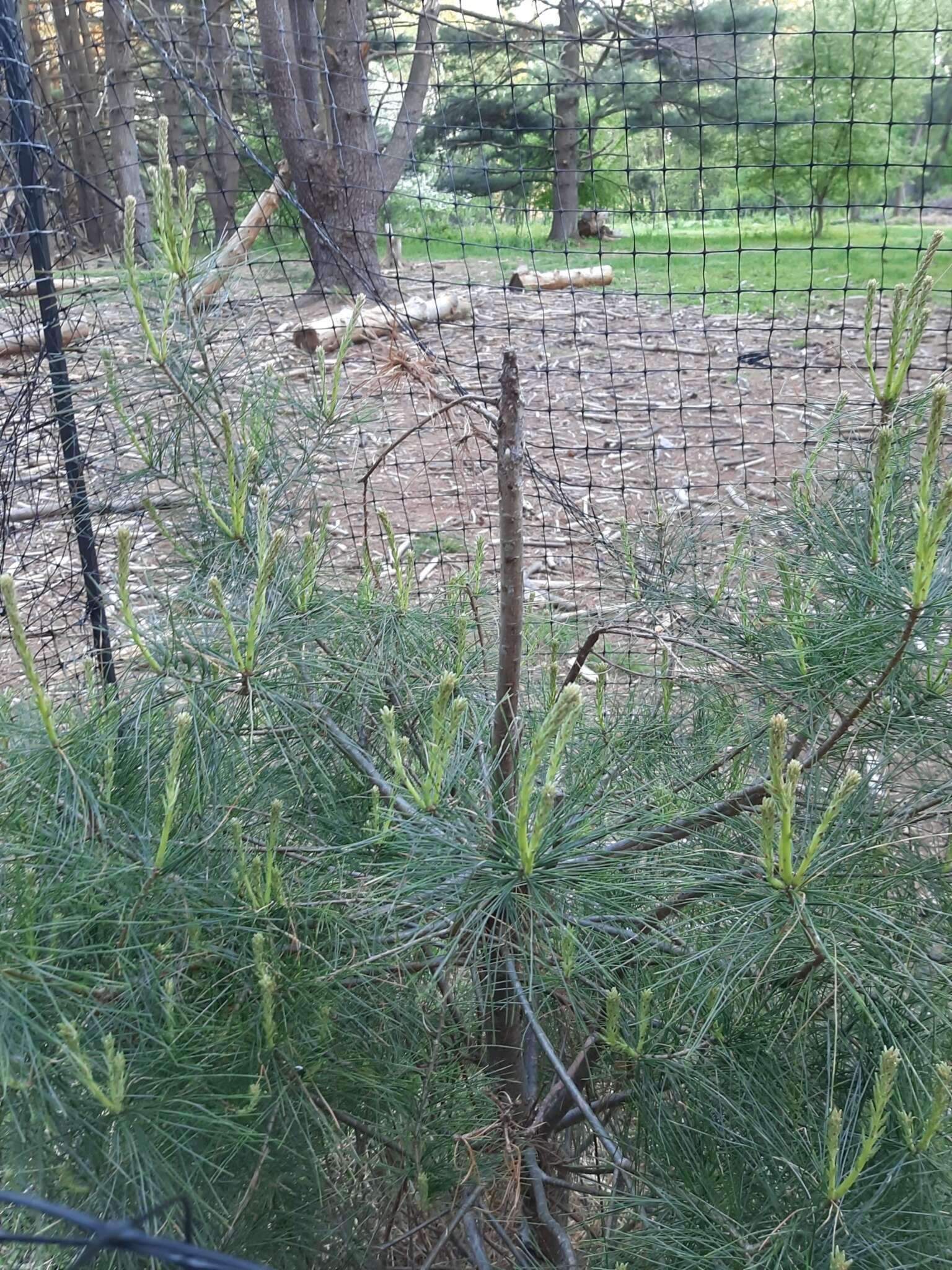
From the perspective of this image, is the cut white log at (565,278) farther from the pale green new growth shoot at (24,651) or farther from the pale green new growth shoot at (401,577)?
the pale green new growth shoot at (24,651)

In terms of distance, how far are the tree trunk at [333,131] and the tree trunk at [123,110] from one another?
1.20 ft

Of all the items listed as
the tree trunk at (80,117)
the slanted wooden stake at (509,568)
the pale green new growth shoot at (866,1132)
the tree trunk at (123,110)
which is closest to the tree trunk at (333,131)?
the tree trunk at (123,110)

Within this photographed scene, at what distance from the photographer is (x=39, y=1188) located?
0.84m

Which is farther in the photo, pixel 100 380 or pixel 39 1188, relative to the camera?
pixel 100 380

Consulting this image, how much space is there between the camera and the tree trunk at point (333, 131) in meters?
2.84

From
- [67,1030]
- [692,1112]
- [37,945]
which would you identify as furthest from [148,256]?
[692,1112]

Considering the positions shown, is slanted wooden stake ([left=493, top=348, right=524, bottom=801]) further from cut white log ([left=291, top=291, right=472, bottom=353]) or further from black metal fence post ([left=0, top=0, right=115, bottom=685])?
cut white log ([left=291, top=291, right=472, bottom=353])

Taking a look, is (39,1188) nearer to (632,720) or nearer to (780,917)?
(780,917)

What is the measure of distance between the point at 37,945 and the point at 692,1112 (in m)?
0.62

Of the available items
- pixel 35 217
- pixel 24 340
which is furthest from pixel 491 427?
pixel 24 340

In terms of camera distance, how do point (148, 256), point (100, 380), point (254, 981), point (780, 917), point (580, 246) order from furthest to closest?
1. point (580, 246)
2. point (148, 256)
3. point (100, 380)
4. point (254, 981)
5. point (780, 917)

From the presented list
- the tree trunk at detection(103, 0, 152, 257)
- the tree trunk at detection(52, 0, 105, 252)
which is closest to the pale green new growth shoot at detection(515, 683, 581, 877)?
the tree trunk at detection(103, 0, 152, 257)

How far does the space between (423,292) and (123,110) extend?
4.47 metres

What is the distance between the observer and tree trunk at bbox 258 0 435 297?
2844 millimetres
